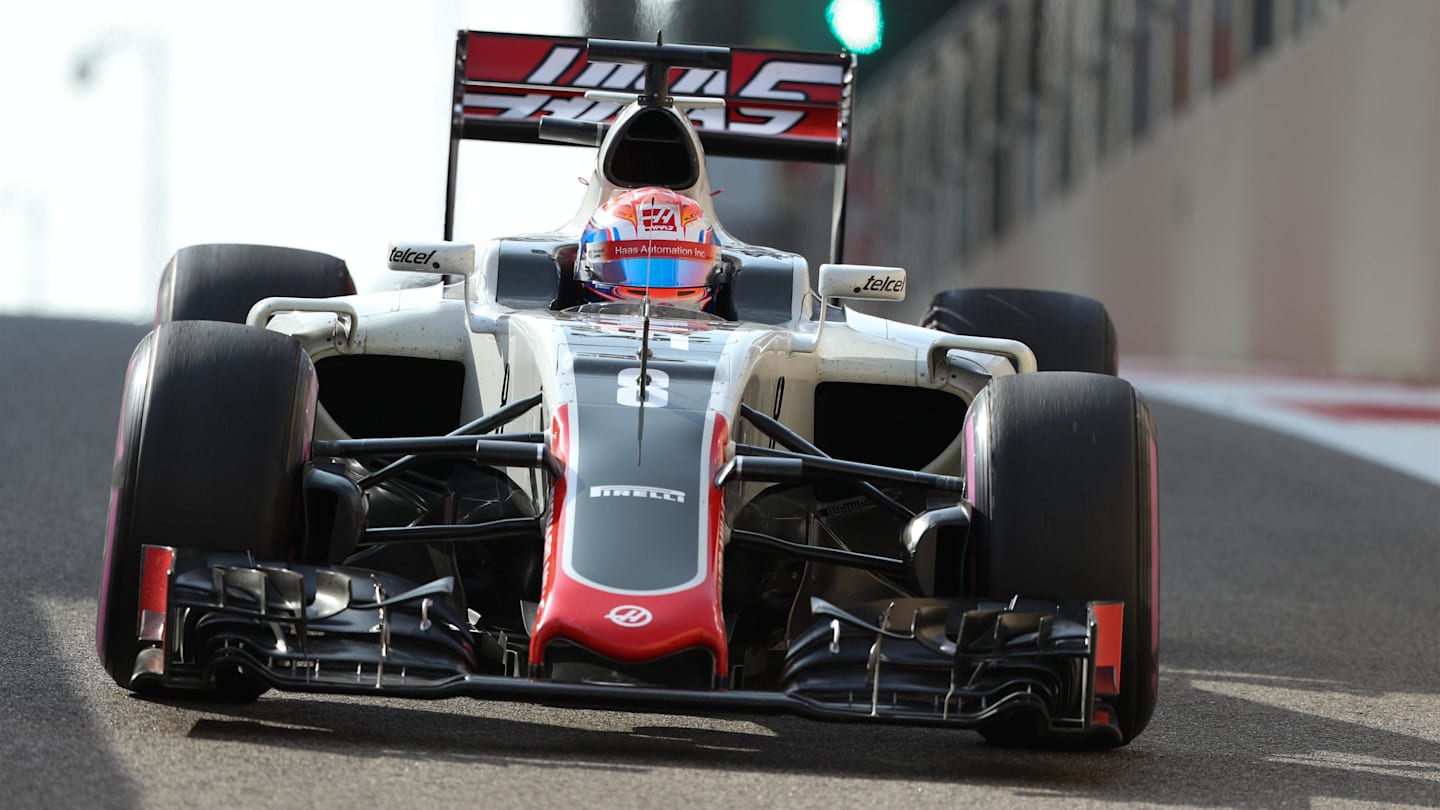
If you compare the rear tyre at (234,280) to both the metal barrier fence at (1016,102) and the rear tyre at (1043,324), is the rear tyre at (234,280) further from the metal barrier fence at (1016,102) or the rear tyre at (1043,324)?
the metal barrier fence at (1016,102)

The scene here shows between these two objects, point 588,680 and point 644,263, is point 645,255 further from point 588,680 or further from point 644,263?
point 588,680

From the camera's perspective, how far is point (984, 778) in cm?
418

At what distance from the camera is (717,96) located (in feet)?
24.4

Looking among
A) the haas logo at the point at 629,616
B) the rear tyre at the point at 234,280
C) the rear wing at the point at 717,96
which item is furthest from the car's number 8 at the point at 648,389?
the rear wing at the point at 717,96

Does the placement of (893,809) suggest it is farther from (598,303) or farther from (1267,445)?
(1267,445)

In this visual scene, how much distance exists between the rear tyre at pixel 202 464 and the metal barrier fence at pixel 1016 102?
16892 millimetres

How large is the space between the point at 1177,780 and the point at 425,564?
1865 millimetres

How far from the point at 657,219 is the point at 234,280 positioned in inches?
58.9

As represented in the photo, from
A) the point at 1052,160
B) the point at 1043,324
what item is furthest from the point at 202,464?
the point at 1052,160

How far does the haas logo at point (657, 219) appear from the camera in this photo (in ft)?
18.9

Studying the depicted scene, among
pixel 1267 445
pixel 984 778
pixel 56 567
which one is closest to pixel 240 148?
pixel 1267 445

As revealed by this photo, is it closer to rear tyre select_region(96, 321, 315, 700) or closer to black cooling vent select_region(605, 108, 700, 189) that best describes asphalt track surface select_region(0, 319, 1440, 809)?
rear tyre select_region(96, 321, 315, 700)

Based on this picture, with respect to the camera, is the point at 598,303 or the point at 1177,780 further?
the point at 598,303

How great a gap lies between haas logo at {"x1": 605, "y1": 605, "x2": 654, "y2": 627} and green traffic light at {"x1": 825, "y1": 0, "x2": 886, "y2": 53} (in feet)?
15.0
